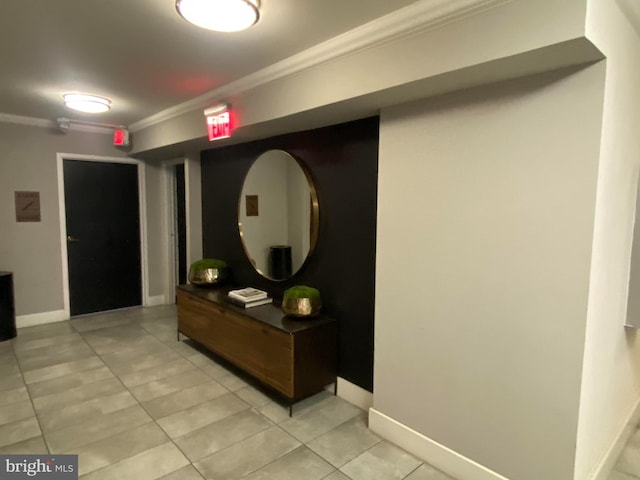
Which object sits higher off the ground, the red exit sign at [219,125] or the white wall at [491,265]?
the red exit sign at [219,125]

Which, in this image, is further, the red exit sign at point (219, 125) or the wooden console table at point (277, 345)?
the red exit sign at point (219, 125)

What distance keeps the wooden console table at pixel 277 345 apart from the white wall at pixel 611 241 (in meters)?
1.54

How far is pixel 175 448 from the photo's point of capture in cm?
223

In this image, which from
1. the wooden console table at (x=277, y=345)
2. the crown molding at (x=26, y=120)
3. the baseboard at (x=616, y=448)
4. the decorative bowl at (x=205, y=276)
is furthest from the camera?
the crown molding at (x=26, y=120)

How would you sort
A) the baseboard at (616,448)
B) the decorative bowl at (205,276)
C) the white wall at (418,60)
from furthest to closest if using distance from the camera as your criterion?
the decorative bowl at (205,276) → the baseboard at (616,448) → the white wall at (418,60)

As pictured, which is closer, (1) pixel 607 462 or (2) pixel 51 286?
(1) pixel 607 462

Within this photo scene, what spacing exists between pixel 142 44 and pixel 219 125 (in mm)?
915

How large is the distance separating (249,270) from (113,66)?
203cm

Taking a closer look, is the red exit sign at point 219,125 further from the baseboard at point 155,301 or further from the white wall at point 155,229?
the baseboard at point 155,301

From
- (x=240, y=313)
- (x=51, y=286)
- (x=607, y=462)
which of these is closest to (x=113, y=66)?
(x=240, y=313)

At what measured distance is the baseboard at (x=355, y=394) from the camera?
8.72ft

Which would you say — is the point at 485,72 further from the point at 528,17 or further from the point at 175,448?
the point at 175,448

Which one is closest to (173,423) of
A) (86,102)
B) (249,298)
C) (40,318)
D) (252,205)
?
(249,298)

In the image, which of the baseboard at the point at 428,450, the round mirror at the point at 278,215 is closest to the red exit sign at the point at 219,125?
the round mirror at the point at 278,215
